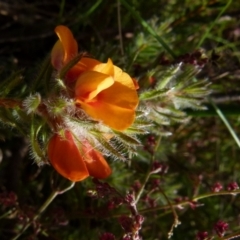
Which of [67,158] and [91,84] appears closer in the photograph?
[91,84]

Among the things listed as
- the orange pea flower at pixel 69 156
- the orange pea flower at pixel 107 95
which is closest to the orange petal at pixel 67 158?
the orange pea flower at pixel 69 156

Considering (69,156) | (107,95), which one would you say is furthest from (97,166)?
(107,95)

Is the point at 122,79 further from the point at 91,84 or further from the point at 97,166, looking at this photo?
the point at 97,166

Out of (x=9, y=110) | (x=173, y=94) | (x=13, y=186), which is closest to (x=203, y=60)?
(x=173, y=94)

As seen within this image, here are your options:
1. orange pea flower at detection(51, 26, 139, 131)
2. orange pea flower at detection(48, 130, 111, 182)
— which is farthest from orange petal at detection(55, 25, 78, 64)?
orange pea flower at detection(48, 130, 111, 182)

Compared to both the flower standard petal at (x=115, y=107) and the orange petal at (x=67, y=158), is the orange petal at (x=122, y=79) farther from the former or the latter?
the orange petal at (x=67, y=158)

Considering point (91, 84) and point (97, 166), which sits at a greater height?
point (91, 84)
